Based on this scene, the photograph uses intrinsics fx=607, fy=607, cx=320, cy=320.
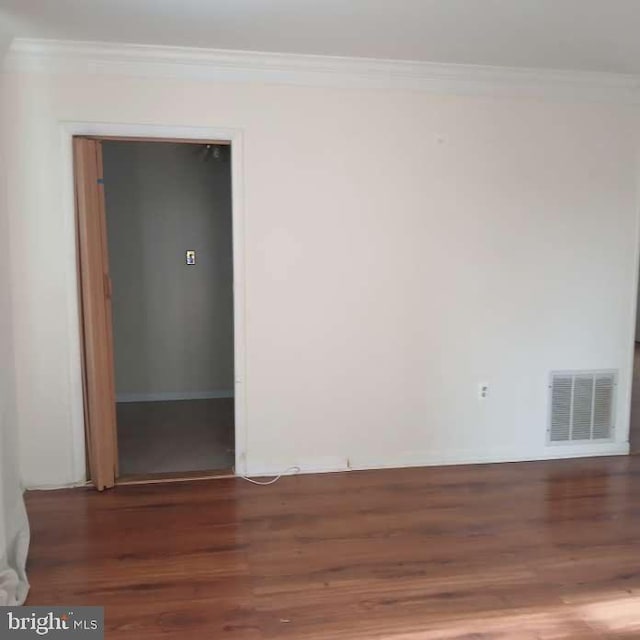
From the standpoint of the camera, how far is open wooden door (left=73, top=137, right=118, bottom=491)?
11.1 ft

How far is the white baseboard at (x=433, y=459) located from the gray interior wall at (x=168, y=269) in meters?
1.99

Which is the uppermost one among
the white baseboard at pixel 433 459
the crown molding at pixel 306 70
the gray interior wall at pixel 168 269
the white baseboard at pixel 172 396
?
the crown molding at pixel 306 70

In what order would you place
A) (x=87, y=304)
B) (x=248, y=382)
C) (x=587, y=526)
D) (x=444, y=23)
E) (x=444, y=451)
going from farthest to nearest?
1. (x=444, y=451)
2. (x=248, y=382)
3. (x=87, y=304)
4. (x=587, y=526)
5. (x=444, y=23)

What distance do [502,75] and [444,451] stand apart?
2393 mm

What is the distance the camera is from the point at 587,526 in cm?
316

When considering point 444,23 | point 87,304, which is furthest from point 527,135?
point 87,304

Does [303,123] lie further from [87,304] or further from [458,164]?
[87,304]

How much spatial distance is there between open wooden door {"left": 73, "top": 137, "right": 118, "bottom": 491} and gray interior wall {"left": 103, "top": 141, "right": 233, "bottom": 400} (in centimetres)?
181

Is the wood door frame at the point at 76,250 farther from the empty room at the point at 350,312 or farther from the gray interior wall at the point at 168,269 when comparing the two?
the gray interior wall at the point at 168,269

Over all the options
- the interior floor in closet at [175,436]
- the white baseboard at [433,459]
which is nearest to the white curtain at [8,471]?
the interior floor in closet at [175,436]

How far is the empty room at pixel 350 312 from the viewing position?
273cm

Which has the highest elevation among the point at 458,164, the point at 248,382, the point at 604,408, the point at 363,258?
the point at 458,164

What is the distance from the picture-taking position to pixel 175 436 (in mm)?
4484

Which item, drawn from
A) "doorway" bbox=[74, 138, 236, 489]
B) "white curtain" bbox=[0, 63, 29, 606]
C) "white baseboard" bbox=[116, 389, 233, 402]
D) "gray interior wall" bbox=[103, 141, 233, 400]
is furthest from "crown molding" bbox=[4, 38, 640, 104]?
"white baseboard" bbox=[116, 389, 233, 402]
